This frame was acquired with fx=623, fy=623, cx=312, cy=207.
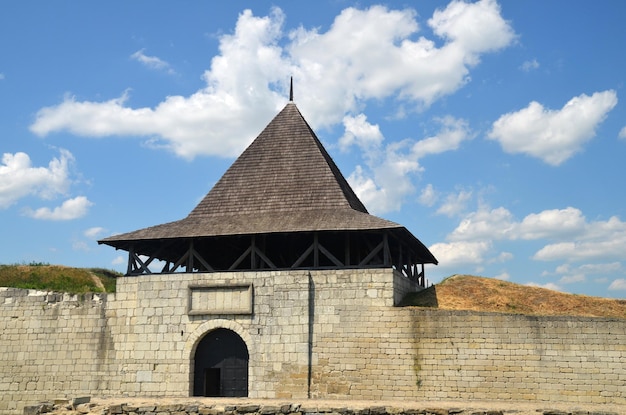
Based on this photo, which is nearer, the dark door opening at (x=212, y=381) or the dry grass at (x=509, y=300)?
the dry grass at (x=509, y=300)

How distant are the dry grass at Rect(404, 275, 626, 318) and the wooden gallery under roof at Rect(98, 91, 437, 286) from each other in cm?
148

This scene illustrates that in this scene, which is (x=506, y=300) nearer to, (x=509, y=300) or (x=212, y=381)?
(x=509, y=300)

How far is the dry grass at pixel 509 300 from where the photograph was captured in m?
15.0

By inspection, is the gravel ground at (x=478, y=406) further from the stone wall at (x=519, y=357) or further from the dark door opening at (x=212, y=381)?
the dark door opening at (x=212, y=381)

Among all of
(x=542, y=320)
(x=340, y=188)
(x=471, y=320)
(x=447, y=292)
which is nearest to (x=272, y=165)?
(x=340, y=188)

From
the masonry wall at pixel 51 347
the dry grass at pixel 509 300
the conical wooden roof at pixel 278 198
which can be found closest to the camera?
the dry grass at pixel 509 300

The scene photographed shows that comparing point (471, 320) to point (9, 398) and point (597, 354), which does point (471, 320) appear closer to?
point (597, 354)

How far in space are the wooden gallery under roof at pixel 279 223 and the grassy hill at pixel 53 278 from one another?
429 centimetres

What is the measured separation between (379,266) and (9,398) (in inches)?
417

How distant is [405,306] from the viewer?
15.4 m

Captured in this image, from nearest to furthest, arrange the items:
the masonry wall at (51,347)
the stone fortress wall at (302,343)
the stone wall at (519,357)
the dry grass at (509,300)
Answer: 1. the stone wall at (519,357)
2. the stone fortress wall at (302,343)
3. the dry grass at (509,300)
4. the masonry wall at (51,347)

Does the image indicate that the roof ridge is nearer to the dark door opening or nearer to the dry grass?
the dry grass

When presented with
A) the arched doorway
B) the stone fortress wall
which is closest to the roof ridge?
the stone fortress wall

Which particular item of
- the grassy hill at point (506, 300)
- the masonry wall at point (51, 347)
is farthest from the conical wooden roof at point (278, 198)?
the masonry wall at point (51, 347)
